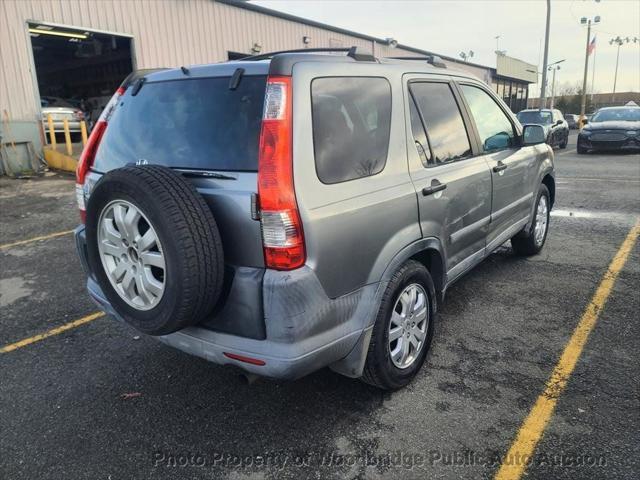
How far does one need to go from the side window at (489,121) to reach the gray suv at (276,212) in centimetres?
85

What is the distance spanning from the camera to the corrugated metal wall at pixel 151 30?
12.1 metres

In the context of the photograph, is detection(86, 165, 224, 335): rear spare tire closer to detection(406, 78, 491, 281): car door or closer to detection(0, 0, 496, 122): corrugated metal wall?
detection(406, 78, 491, 281): car door

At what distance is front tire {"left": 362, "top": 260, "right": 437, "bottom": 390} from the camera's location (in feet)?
8.70

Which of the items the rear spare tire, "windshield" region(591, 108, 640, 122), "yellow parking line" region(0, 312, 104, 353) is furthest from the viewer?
"windshield" region(591, 108, 640, 122)

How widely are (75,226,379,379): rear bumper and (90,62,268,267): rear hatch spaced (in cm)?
19

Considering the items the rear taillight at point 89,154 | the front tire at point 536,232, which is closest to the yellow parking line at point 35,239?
the rear taillight at point 89,154

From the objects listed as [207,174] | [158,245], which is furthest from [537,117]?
[158,245]

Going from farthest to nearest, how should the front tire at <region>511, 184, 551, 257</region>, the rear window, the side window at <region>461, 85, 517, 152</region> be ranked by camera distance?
the front tire at <region>511, 184, 551, 257</region>, the side window at <region>461, 85, 517, 152</region>, the rear window

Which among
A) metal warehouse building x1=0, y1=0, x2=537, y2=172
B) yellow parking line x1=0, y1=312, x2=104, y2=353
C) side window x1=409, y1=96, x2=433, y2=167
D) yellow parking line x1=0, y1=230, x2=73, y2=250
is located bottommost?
yellow parking line x1=0, y1=312, x2=104, y2=353

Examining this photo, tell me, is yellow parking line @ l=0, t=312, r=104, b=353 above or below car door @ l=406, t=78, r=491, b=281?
below

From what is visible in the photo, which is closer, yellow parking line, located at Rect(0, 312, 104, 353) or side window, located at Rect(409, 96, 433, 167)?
side window, located at Rect(409, 96, 433, 167)

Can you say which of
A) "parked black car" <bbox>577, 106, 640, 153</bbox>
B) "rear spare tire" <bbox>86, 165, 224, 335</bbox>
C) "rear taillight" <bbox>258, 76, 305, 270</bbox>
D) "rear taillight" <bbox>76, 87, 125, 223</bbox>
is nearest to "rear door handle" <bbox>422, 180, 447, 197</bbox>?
"rear taillight" <bbox>258, 76, 305, 270</bbox>

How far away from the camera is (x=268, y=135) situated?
2191 millimetres

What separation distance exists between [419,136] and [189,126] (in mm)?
1339
